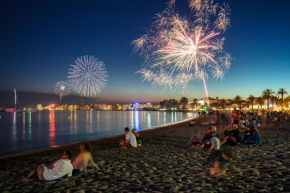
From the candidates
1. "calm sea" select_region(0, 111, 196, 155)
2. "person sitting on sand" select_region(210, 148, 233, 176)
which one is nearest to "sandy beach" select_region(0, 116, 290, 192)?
"person sitting on sand" select_region(210, 148, 233, 176)

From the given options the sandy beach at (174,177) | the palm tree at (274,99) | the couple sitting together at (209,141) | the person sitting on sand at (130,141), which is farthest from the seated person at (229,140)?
the palm tree at (274,99)

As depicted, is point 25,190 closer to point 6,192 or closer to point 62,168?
point 6,192

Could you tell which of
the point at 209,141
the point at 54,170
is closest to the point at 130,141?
the point at 209,141

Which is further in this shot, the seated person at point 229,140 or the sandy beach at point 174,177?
the seated person at point 229,140

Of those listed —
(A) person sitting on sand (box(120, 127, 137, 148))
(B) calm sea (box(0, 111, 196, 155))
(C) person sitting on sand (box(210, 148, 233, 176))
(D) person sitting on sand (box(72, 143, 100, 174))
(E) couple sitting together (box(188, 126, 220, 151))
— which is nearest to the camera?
(C) person sitting on sand (box(210, 148, 233, 176))

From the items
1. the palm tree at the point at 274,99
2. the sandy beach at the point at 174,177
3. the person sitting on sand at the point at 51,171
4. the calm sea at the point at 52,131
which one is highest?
the palm tree at the point at 274,99

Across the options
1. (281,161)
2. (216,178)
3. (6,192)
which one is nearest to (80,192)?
(6,192)

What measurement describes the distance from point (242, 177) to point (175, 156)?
4.26m

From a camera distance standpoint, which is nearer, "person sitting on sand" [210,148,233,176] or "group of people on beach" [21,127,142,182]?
"person sitting on sand" [210,148,233,176]

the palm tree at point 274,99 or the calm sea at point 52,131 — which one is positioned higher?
the palm tree at point 274,99

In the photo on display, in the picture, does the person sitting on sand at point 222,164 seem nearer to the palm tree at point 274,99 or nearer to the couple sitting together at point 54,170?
the couple sitting together at point 54,170

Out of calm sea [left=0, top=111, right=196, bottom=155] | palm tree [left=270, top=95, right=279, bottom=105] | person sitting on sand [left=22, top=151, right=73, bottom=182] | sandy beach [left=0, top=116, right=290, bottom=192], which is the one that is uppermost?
palm tree [left=270, top=95, right=279, bottom=105]

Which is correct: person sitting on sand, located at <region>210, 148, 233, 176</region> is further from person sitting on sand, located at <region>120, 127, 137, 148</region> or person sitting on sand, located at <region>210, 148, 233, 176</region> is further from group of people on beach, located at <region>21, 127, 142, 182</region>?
person sitting on sand, located at <region>120, 127, 137, 148</region>

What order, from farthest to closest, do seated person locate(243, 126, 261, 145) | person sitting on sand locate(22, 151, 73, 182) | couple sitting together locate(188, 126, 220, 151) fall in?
seated person locate(243, 126, 261, 145), couple sitting together locate(188, 126, 220, 151), person sitting on sand locate(22, 151, 73, 182)
